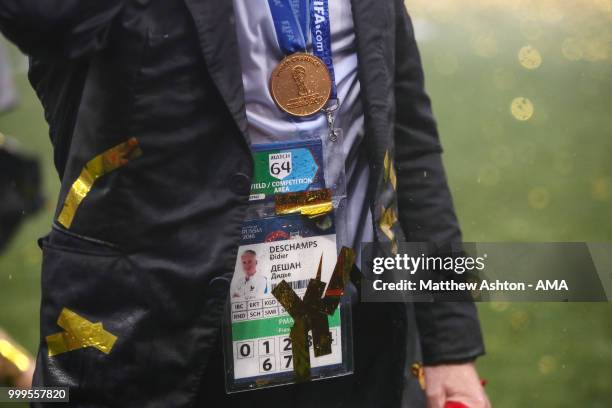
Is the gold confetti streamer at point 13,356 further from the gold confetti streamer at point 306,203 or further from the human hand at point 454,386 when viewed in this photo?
the human hand at point 454,386

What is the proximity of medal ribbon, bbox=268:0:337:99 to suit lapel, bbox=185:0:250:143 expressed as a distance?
0.07m

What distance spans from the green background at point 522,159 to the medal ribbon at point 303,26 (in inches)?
21.8

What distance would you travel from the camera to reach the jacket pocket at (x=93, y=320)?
2.68 feet

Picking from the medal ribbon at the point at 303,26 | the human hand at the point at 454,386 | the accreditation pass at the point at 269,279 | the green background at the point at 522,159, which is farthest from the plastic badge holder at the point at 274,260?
the green background at the point at 522,159

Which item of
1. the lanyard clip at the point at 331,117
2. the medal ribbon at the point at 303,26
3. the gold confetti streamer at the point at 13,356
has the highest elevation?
the medal ribbon at the point at 303,26

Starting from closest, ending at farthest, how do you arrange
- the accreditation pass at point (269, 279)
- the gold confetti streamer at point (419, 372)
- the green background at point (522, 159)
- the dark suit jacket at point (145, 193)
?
the dark suit jacket at point (145, 193)
the accreditation pass at point (269, 279)
the gold confetti streamer at point (419, 372)
the green background at point (522, 159)

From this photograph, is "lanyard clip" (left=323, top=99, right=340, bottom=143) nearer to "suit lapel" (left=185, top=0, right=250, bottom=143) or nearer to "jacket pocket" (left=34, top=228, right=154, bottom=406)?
"suit lapel" (left=185, top=0, right=250, bottom=143)

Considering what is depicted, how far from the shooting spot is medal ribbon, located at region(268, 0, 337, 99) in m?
0.88

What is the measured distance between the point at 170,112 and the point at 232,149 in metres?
0.08

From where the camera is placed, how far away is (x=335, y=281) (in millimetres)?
960

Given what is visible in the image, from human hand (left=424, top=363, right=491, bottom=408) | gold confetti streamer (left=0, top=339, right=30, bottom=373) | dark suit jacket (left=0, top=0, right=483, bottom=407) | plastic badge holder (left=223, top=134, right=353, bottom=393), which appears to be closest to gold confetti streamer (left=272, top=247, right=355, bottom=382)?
plastic badge holder (left=223, top=134, right=353, bottom=393)

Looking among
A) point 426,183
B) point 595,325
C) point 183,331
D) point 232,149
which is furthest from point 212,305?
point 595,325

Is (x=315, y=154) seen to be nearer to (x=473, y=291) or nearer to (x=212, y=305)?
(x=212, y=305)

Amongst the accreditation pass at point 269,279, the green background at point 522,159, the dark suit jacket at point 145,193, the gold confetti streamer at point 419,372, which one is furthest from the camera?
the green background at point 522,159
